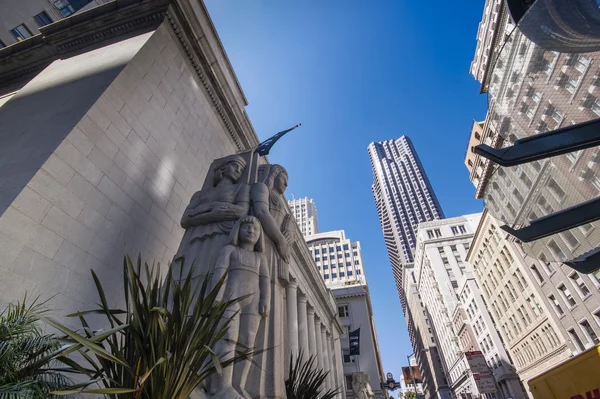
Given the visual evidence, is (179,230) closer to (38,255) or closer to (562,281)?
(38,255)

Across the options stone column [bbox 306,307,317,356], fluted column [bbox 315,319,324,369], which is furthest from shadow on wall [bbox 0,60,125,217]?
fluted column [bbox 315,319,324,369]

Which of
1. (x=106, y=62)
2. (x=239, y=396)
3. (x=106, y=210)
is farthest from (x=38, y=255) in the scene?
(x=106, y=62)

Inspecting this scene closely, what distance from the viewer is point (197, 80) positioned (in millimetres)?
11195

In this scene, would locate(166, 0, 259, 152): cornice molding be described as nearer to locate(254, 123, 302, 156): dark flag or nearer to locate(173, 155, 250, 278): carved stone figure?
locate(254, 123, 302, 156): dark flag

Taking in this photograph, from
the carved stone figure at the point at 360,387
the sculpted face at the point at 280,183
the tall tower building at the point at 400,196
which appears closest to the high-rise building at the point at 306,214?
the tall tower building at the point at 400,196

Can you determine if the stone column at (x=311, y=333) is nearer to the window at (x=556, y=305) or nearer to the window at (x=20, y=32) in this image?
the window at (x=20, y=32)

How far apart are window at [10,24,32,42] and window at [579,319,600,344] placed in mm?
53109

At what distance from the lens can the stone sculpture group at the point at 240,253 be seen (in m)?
3.64

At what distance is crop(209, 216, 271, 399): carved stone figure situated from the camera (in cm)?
337

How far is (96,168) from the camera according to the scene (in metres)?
6.27

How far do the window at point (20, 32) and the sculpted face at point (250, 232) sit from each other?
24.5m

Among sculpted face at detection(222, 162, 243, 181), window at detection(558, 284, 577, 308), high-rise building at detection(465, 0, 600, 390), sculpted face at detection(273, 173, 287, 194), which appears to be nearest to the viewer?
high-rise building at detection(465, 0, 600, 390)

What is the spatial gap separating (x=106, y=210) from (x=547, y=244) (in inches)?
299

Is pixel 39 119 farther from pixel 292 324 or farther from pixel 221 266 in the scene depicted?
pixel 292 324
